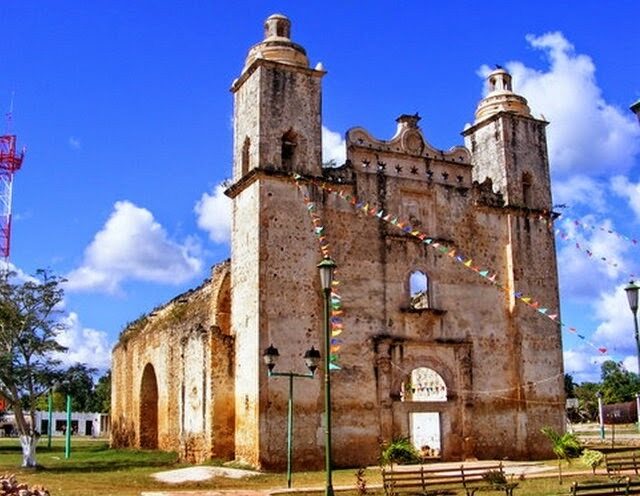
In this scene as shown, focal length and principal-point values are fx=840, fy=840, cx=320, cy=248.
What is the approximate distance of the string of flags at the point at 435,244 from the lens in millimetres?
24078

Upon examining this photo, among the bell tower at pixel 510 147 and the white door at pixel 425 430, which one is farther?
the bell tower at pixel 510 147

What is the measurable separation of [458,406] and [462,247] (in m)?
4.80

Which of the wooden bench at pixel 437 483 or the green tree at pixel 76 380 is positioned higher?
the green tree at pixel 76 380

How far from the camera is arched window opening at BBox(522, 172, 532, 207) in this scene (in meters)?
27.1

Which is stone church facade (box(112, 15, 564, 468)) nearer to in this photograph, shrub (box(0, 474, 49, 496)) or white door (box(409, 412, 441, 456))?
white door (box(409, 412, 441, 456))

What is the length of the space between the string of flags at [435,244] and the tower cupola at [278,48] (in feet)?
11.7

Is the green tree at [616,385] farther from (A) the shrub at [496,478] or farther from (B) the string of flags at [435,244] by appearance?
(A) the shrub at [496,478]

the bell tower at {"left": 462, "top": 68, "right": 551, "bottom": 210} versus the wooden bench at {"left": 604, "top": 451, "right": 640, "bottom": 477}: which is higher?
the bell tower at {"left": 462, "top": 68, "right": 551, "bottom": 210}

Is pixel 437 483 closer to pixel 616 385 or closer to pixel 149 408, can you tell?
pixel 149 408

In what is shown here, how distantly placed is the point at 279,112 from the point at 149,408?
15.1 metres

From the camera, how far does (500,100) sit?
2784cm

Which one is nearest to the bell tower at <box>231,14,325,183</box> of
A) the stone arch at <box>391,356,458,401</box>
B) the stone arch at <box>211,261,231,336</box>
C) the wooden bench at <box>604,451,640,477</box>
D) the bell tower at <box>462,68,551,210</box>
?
the stone arch at <box>211,261,231,336</box>

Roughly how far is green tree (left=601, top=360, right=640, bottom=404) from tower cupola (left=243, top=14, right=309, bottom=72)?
4812cm

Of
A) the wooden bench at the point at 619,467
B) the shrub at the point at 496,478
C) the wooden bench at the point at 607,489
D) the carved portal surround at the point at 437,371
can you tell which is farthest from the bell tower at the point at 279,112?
the wooden bench at the point at 607,489
